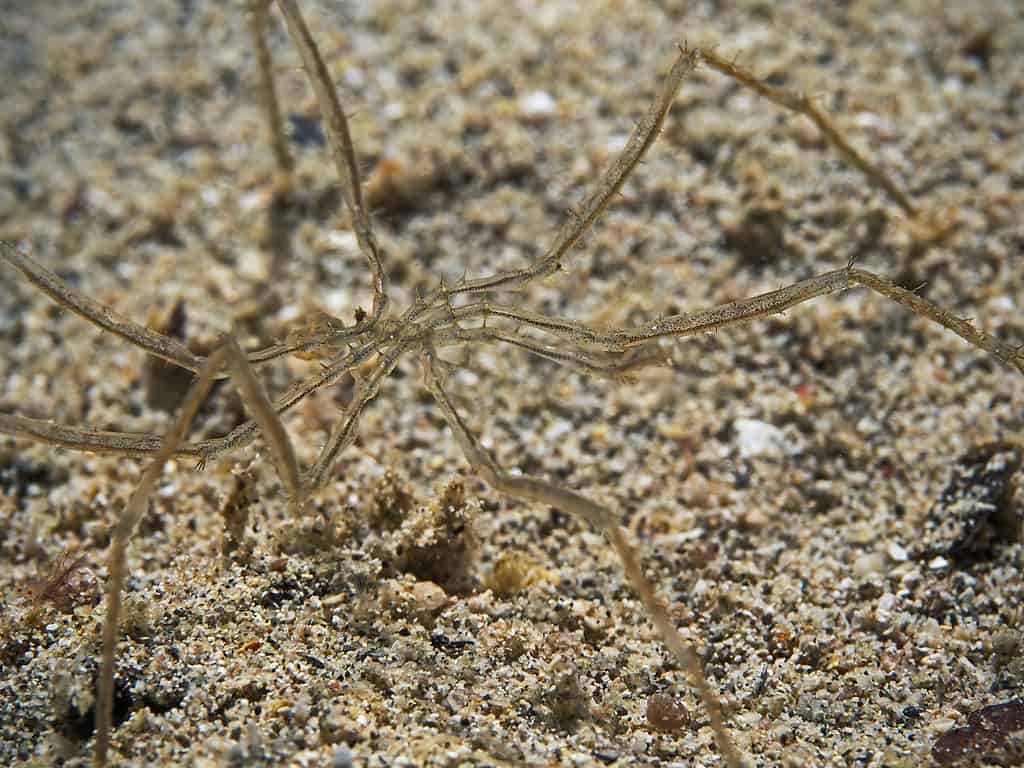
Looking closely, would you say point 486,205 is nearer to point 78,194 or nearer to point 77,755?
point 78,194

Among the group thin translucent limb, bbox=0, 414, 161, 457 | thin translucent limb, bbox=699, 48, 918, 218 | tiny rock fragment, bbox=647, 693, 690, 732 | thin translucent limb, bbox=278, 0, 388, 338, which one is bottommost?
tiny rock fragment, bbox=647, 693, 690, 732

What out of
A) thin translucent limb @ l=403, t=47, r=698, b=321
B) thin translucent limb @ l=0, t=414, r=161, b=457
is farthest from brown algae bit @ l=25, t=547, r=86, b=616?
thin translucent limb @ l=403, t=47, r=698, b=321

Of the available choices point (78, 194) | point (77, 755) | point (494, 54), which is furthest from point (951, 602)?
point (78, 194)

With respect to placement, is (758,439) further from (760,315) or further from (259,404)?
(259,404)

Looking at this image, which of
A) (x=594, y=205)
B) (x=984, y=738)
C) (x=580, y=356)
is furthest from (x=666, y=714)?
(x=594, y=205)

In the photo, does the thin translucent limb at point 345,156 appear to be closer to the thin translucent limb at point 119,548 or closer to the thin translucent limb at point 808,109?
the thin translucent limb at point 119,548

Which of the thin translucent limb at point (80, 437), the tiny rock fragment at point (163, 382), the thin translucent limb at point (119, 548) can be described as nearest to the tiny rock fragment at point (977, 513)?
the thin translucent limb at point (119, 548)

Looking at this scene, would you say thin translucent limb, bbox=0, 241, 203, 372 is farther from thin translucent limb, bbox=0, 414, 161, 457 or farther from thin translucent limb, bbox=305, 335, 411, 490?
thin translucent limb, bbox=305, 335, 411, 490
